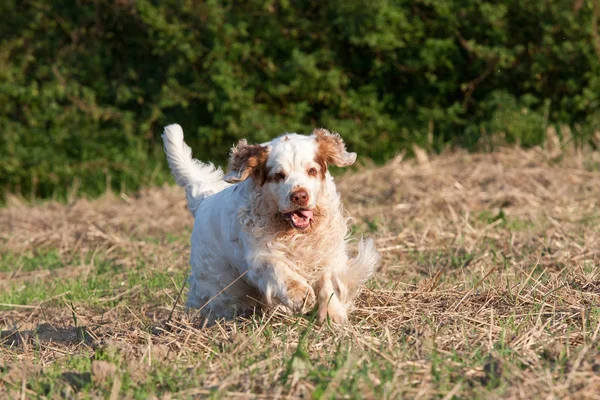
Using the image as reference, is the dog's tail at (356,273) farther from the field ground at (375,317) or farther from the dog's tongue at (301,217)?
the dog's tongue at (301,217)

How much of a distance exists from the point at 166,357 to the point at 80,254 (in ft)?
13.7

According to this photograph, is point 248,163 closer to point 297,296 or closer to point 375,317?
point 297,296

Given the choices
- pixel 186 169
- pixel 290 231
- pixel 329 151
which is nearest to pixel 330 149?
pixel 329 151

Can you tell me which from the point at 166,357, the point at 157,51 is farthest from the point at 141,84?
the point at 166,357

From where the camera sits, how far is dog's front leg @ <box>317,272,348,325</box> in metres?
4.11

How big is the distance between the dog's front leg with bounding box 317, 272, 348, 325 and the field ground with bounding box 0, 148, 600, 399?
0.33 feet

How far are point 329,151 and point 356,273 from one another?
58 centimetres

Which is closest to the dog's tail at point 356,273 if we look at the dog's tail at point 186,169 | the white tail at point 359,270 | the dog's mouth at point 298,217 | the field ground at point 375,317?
the white tail at point 359,270

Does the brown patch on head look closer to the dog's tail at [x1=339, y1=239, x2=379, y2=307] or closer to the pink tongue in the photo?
the pink tongue

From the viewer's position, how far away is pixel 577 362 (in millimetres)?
3002

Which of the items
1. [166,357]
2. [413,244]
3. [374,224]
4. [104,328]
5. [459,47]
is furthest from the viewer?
[459,47]

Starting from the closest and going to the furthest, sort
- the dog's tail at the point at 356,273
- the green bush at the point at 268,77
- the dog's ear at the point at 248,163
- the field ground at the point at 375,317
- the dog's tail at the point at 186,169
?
the field ground at the point at 375,317, the dog's ear at the point at 248,163, the dog's tail at the point at 356,273, the dog's tail at the point at 186,169, the green bush at the point at 268,77

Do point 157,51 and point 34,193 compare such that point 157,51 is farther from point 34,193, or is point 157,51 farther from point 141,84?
point 34,193

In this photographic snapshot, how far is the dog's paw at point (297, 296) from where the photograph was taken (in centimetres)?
406
